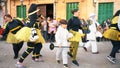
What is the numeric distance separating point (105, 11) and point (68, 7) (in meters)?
3.46

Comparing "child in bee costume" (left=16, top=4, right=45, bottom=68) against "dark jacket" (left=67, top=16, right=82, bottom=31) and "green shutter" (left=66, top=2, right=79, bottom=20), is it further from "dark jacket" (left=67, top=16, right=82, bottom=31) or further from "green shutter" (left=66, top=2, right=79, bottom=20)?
"green shutter" (left=66, top=2, right=79, bottom=20)

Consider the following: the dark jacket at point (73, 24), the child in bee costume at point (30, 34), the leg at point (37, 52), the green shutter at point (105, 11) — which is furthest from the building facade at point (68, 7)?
the child in bee costume at point (30, 34)

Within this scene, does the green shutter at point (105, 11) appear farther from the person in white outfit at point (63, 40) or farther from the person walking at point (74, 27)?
the person in white outfit at point (63, 40)

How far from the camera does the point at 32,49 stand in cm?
1063

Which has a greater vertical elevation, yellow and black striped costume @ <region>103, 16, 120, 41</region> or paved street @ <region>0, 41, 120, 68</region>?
yellow and black striped costume @ <region>103, 16, 120, 41</region>

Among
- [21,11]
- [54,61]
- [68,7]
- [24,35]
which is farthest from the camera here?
[21,11]

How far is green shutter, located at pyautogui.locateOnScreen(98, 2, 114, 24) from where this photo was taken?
25.9 metres

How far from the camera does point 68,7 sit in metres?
27.9

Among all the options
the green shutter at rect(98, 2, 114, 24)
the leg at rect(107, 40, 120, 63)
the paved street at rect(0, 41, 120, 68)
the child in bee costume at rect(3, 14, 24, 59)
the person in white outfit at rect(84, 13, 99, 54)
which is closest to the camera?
the paved street at rect(0, 41, 120, 68)

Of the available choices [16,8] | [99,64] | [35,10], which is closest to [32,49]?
[35,10]

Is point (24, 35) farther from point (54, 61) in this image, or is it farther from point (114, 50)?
point (114, 50)

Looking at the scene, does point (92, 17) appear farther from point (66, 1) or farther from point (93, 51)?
point (66, 1)

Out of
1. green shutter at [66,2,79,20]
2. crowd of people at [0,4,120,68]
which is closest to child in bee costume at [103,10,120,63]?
crowd of people at [0,4,120,68]

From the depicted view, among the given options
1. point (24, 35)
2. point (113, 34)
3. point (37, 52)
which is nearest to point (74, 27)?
point (113, 34)
